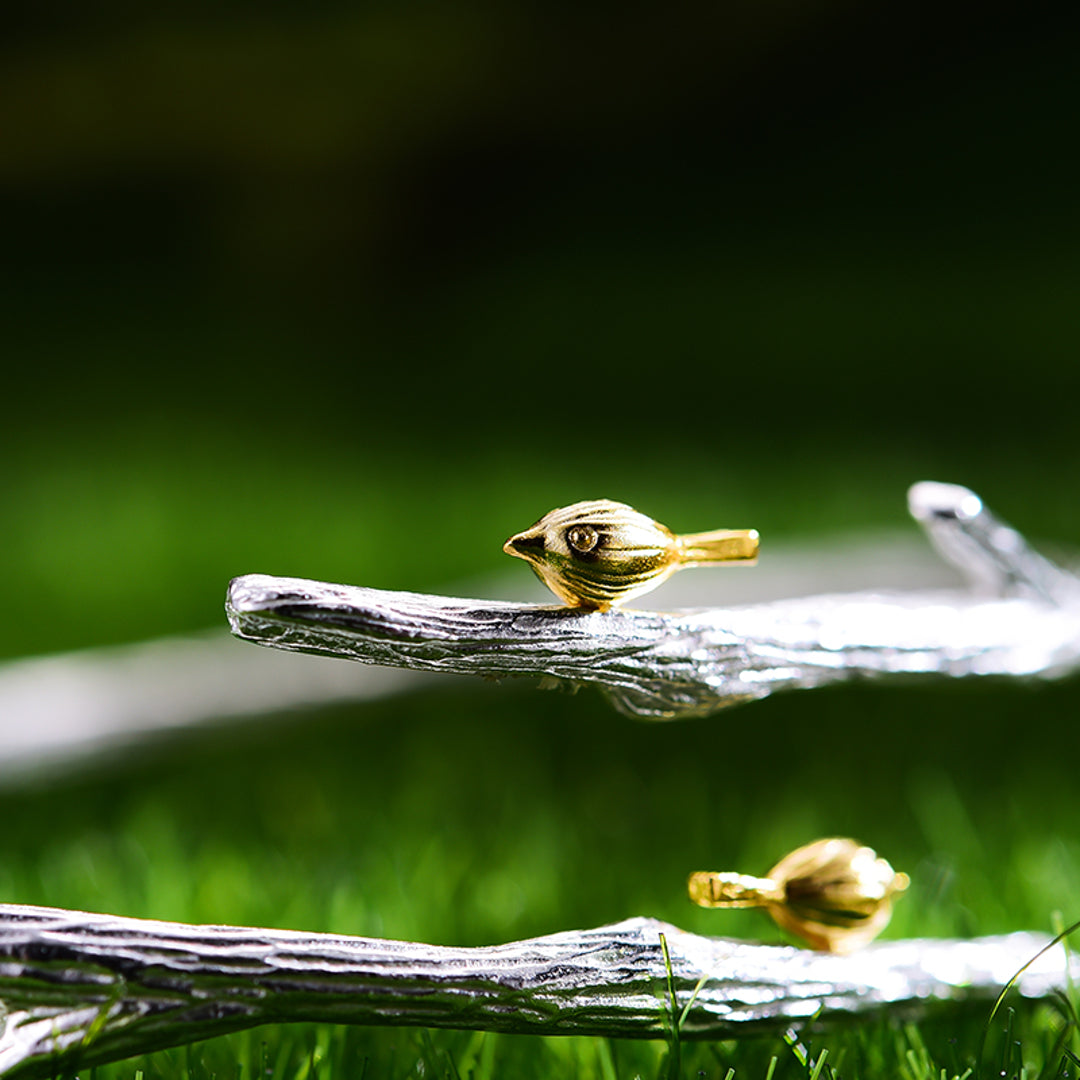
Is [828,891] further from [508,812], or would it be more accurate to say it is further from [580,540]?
[508,812]

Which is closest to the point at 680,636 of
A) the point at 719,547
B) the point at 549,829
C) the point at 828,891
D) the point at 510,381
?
the point at 719,547

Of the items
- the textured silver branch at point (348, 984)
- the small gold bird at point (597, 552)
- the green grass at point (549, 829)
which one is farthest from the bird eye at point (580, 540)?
the green grass at point (549, 829)

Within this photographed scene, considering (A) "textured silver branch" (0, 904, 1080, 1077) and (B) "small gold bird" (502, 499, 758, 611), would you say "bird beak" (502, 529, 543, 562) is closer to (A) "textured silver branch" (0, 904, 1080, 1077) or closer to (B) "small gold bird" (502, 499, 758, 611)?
(B) "small gold bird" (502, 499, 758, 611)

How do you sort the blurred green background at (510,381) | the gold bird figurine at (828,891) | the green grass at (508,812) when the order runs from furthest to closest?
the blurred green background at (510,381) → the green grass at (508,812) → the gold bird figurine at (828,891)

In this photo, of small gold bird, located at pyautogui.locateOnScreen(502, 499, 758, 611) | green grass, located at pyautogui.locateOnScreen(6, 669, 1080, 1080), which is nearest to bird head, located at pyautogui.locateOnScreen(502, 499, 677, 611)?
small gold bird, located at pyautogui.locateOnScreen(502, 499, 758, 611)

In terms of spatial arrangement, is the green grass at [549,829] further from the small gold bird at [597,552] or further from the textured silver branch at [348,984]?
the small gold bird at [597,552]

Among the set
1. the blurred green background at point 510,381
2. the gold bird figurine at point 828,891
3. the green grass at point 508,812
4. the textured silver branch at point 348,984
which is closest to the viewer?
the textured silver branch at point 348,984
